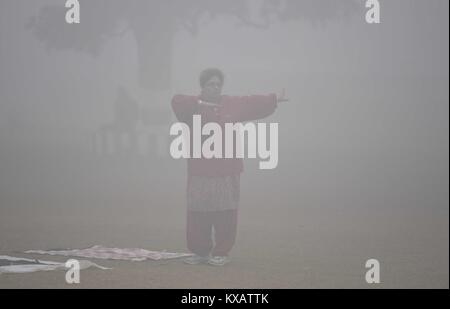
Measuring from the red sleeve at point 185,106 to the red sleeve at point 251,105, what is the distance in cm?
36

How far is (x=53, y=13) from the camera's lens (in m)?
21.5

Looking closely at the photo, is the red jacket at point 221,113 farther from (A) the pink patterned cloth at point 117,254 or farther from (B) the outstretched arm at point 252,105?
(A) the pink patterned cloth at point 117,254

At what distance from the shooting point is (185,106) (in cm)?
839

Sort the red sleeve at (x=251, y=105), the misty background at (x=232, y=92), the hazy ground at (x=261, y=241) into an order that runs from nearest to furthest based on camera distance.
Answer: the hazy ground at (x=261, y=241)
the red sleeve at (x=251, y=105)
the misty background at (x=232, y=92)

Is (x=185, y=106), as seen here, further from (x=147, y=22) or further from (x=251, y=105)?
(x=147, y=22)

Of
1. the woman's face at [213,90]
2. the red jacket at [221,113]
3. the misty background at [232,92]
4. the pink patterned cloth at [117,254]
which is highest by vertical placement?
the misty background at [232,92]

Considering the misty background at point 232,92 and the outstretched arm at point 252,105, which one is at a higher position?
the misty background at point 232,92

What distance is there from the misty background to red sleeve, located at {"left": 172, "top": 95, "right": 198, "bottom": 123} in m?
5.67

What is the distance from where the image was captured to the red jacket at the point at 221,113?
8344 mm

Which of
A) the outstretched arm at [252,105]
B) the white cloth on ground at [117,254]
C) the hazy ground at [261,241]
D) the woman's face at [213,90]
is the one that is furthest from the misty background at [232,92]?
the woman's face at [213,90]

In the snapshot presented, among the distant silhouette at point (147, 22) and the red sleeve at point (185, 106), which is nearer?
the red sleeve at point (185, 106)

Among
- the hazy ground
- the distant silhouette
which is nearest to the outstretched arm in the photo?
the hazy ground

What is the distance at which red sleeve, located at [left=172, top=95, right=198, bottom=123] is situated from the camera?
838 cm

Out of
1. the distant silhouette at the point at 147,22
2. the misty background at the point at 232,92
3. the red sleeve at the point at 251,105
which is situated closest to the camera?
the red sleeve at the point at 251,105
